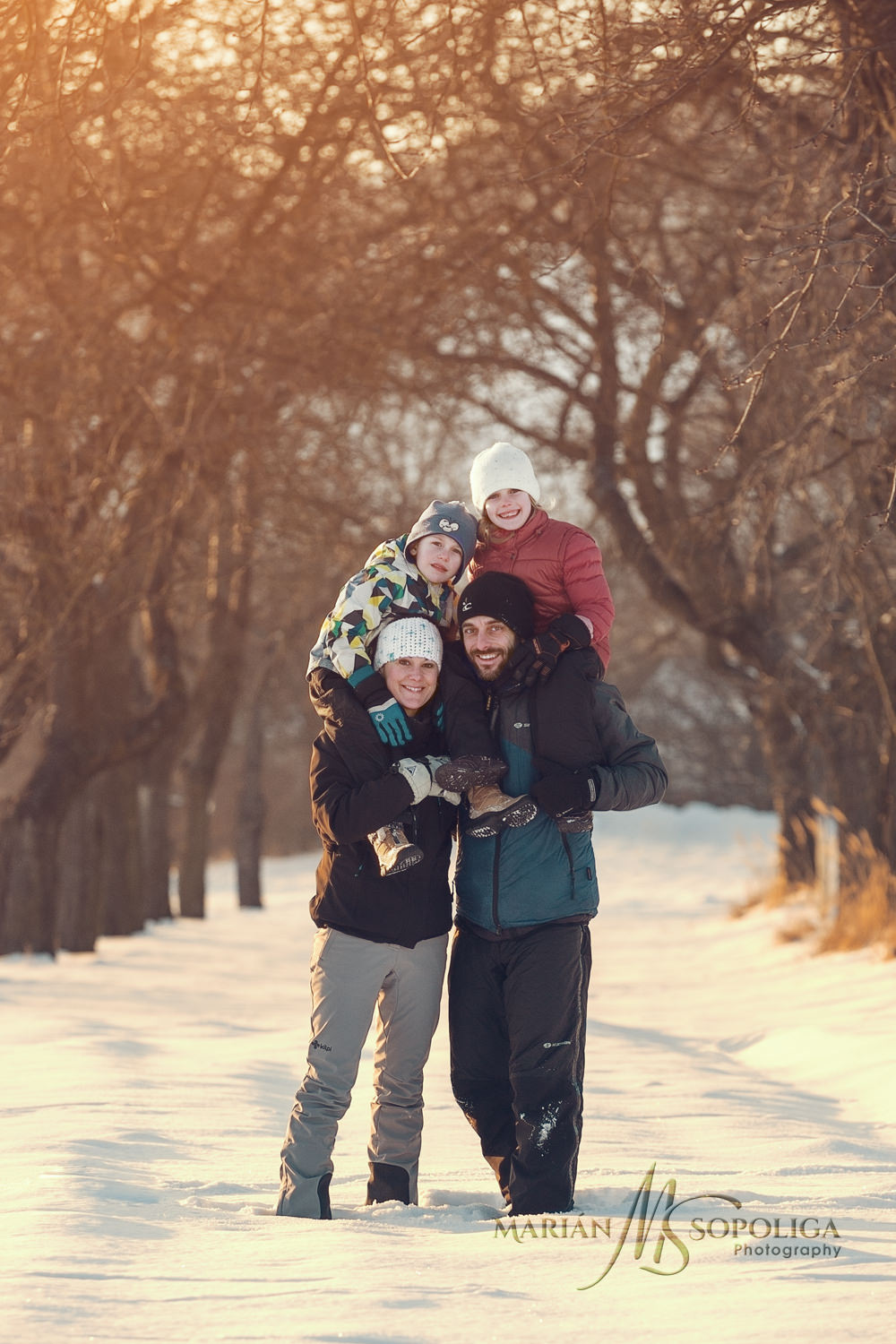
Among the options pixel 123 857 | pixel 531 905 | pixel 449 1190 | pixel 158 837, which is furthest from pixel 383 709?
pixel 158 837

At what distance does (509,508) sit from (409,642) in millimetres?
744

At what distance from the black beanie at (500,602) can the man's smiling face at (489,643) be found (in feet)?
0.06

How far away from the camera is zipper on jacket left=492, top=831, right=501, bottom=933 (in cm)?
411

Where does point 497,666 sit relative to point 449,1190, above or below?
above

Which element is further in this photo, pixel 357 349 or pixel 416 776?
pixel 357 349

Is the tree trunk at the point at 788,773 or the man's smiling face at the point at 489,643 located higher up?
the man's smiling face at the point at 489,643

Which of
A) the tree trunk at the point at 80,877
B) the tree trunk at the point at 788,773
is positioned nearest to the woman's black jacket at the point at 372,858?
the tree trunk at the point at 80,877

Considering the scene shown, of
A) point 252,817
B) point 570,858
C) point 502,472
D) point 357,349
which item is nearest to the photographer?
point 570,858

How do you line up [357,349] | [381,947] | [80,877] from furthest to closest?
[80,877] < [357,349] < [381,947]

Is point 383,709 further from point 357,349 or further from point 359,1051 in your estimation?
point 357,349

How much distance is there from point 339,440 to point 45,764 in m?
3.77

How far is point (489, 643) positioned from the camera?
424 centimetres

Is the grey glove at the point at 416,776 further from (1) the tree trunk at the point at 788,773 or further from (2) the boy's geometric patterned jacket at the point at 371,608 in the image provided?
(1) the tree trunk at the point at 788,773

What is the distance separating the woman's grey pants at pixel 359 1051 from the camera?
394cm
